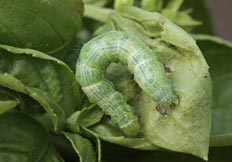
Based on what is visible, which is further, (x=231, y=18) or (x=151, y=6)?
(x=231, y=18)

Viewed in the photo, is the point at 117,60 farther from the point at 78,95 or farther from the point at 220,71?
the point at 220,71

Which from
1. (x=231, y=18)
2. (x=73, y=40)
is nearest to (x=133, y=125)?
(x=73, y=40)

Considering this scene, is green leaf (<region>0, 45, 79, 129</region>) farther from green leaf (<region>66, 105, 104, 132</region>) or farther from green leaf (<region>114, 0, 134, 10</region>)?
green leaf (<region>114, 0, 134, 10</region>)

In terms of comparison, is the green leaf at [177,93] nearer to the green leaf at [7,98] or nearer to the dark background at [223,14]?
the green leaf at [7,98]

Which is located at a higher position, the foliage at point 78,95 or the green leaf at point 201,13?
the foliage at point 78,95

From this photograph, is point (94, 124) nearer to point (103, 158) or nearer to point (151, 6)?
point (103, 158)

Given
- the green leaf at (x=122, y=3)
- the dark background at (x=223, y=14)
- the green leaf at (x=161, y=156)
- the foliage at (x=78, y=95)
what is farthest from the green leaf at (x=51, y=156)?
the dark background at (x=223, y=14)
